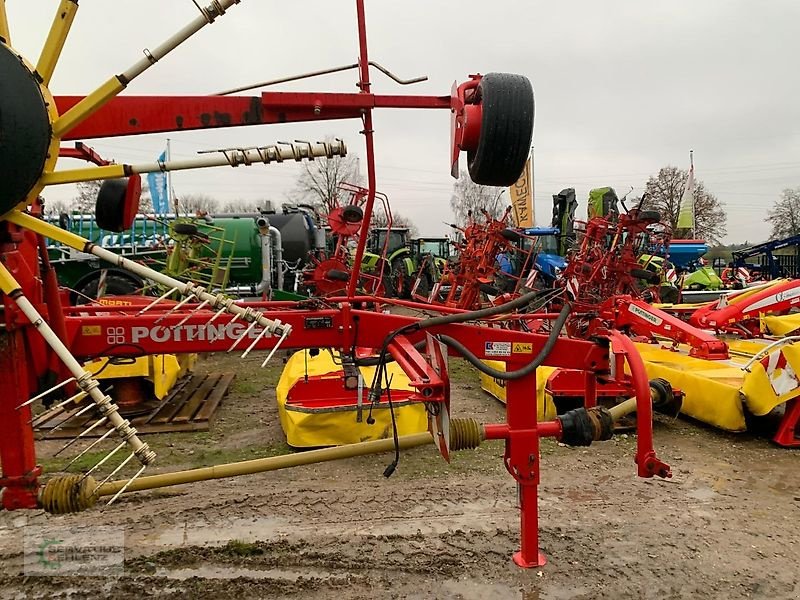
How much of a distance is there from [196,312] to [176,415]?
169 inches

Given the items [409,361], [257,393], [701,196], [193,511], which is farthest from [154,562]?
[701,196]

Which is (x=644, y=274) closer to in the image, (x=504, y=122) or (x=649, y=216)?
(x=649, y=216)

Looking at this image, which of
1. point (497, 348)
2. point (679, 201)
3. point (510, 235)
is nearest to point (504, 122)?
point (497, 348)

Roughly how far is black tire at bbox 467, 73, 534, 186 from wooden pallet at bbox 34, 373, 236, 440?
14.8 ft

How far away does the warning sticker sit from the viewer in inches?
120

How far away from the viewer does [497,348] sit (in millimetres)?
3059

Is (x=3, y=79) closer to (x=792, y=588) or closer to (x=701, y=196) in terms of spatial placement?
(x=792, y=588)

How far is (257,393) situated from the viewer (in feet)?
24.8

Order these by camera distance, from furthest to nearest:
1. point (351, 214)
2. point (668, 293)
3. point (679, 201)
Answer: point (679, 201)
point (668, 293)
point (351, 214)

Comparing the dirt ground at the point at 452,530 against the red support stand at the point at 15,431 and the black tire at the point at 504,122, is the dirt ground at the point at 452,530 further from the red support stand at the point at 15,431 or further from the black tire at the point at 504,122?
the black tire at the point at 504,122

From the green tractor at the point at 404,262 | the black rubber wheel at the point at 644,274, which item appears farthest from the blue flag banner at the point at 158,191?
the black rubber wheel at the point at 644,274

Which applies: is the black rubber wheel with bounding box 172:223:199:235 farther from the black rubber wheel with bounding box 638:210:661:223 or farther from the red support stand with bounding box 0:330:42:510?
the black rubber wheel with bounding box 638:210:661:223

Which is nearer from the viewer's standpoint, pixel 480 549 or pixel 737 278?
pixel 480 549

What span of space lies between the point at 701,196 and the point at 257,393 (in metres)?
39.2
